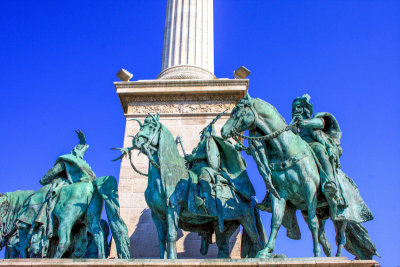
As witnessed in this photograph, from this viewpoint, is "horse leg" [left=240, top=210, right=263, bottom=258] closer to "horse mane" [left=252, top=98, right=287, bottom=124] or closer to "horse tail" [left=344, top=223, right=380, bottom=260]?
"horse tail" [left=344, top=223, right=380, bottom=260]

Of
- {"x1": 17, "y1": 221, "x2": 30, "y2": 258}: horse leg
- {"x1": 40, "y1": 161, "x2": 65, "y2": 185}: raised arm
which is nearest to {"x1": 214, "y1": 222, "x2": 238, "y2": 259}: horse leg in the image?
{"x1": 40, "y1": 161, "x2": 65, "y2": 185}: raised arm

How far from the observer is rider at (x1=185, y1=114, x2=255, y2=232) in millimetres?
8992

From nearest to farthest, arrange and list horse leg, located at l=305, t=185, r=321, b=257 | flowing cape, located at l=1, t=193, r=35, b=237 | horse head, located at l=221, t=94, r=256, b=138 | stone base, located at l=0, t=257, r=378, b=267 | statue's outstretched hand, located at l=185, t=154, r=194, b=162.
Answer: stone base, located at l=0, t=257, r=378, b=267, horse leg, located at l=305, t=185, r=321, b=257, horse head, located at l=221, t=94, r=256, b=138, statue's outstretched hand, located at l=185, t=154, r=194, b=162, flowing cape, located at l=1, t=193, r=35, b=237

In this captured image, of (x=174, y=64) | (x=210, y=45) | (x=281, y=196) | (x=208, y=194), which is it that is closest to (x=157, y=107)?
(x=174, y=64)

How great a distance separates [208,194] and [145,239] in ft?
7.69

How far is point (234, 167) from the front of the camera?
31.7 ft

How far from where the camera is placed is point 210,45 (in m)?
14.0

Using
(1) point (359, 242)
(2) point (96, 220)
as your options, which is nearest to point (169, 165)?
(2) point (96, 220)

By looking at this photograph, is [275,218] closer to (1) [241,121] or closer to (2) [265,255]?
(2) [265,255]

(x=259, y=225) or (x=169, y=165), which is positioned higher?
(x=169, y=165)

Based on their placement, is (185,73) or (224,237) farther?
(185,73)

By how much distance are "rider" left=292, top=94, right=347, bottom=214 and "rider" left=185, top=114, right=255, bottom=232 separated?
1.44 m

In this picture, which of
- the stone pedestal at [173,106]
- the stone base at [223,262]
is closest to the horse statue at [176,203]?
the stone base at [223,262]

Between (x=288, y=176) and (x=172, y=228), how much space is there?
2.29m
